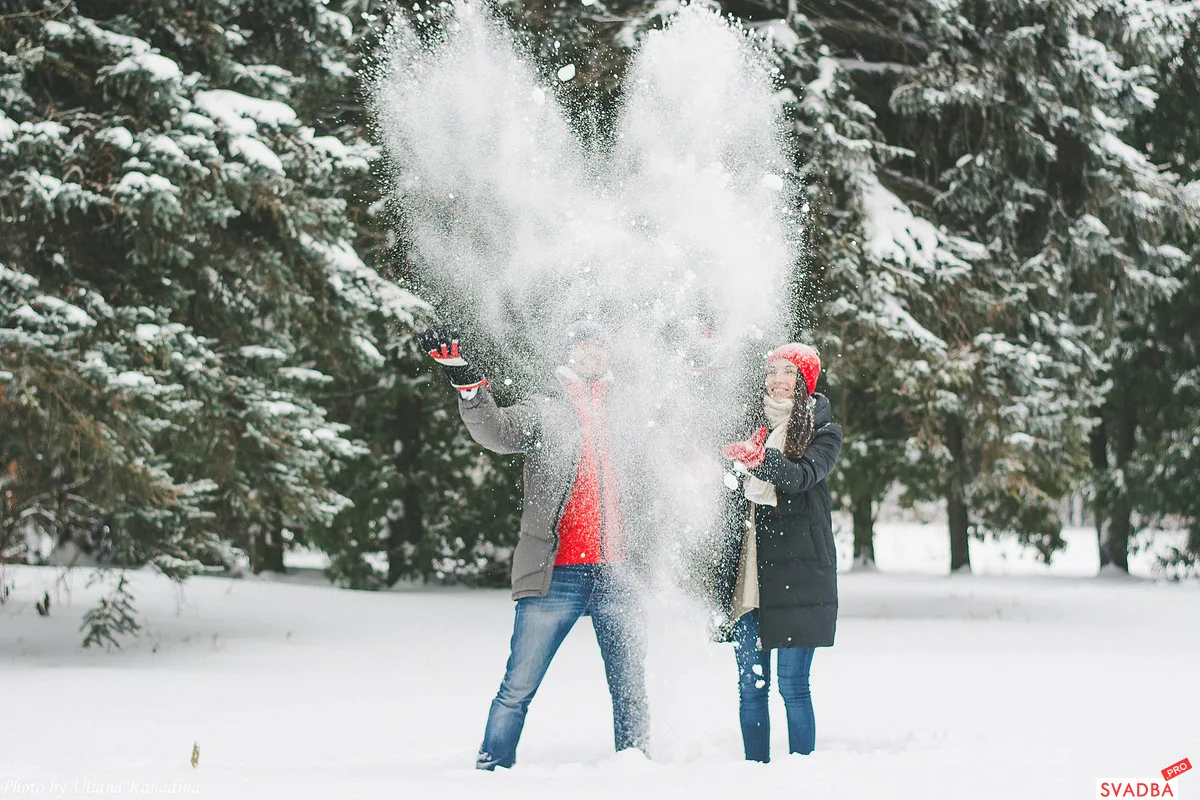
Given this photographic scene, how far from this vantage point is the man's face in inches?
199

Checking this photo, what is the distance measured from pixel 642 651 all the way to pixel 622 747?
1.41 feet

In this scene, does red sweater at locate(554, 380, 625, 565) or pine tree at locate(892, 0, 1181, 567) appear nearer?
red sweater at locate(554, 380, 625, 565)

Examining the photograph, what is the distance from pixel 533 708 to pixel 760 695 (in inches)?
95.4

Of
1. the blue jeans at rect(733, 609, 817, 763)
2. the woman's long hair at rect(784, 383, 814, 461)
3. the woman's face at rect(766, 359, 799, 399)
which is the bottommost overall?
the blue jeans at rect(733, 609, 817, 763)

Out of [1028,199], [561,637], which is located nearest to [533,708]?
[561,637]

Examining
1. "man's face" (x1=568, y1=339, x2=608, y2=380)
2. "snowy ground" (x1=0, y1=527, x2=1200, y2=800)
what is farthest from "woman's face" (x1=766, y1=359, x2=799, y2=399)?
"snowy ground" (x1=0, y1=527, x2=1200, y2=800)

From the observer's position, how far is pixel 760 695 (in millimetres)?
5227

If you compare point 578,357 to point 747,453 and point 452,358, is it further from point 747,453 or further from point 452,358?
point 747,453

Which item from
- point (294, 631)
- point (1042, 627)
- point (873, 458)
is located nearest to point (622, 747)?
point (294, 631)

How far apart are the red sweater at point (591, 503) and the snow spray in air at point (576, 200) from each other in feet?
7.50

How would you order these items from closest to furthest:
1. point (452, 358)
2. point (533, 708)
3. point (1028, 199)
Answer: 1. point (452, 358)
2. point (533, 708)
3. point (1028, 199)

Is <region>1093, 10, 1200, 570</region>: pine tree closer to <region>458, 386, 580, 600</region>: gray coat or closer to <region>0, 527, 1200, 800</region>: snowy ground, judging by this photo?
<region>0, 527, 1200, 800</region>: snowy ground

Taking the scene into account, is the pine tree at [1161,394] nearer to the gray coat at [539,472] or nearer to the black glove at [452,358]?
the gray coat at [539,472]

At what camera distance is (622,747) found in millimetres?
5242
